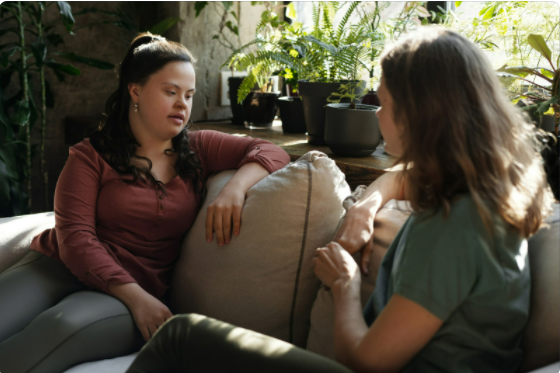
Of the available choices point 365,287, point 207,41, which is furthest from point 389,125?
point 207,41

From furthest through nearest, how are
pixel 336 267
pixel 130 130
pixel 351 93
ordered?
pixel 351 93
pixel 130 130
pixel 336 267

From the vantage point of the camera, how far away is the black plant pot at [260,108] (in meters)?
2.08

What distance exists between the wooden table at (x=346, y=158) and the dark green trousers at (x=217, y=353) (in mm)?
565

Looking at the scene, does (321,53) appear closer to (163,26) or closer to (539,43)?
(539,43)

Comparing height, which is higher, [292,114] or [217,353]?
[292,114]

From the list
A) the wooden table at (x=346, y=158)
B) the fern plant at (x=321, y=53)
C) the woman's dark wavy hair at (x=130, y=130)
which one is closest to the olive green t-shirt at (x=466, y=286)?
the wooden table at (x=346, y=158)

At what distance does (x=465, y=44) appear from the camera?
73 cm

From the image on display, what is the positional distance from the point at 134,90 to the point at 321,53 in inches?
27.0

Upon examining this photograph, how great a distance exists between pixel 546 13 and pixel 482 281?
1.05 metres

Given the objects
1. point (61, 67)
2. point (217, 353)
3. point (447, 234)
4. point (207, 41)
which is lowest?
point (217, 353)

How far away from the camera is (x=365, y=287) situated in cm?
102

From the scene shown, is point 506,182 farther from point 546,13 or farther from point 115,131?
point 115,131

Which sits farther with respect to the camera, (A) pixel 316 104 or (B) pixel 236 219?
(A) pixel 316 104

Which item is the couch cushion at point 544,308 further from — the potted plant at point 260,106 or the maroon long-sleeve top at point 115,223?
the potted plant at point 260,106
